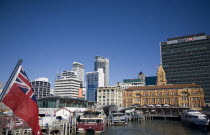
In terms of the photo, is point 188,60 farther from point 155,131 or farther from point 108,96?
point 155,131

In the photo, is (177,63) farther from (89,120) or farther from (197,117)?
(89,120)

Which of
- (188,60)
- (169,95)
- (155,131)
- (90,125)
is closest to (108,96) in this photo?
(169,95)

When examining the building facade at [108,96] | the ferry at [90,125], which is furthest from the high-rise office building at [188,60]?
the ferry at [90,125]

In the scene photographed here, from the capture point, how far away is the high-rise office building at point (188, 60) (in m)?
171

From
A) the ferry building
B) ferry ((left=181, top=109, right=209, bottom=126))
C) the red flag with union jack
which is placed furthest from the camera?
the ferry building

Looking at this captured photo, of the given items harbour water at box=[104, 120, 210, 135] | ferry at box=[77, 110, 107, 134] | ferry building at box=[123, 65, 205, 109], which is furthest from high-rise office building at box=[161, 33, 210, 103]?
ferry at box=[77, 110, 107, 134]

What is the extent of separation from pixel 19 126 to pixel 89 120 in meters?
19.6

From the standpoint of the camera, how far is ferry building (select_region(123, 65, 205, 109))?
118m

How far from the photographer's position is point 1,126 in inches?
1186

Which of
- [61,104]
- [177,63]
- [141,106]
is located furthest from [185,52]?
[61,104]

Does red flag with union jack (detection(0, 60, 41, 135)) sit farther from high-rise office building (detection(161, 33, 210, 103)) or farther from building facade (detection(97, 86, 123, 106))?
high-rise office building (detection(161, 33, 210, 103))

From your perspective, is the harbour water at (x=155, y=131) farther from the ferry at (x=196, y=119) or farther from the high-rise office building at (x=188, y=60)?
the high-rise office building at (x=188, y=60)

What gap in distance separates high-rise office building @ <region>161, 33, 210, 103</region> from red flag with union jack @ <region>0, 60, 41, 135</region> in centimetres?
17538

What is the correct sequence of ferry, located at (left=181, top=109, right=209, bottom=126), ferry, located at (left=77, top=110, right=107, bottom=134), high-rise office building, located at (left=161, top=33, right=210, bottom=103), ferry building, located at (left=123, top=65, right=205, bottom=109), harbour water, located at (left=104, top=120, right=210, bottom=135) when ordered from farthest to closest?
high-rise office building, located at (left=161, top=33, right=210, bottom=103)
ferry building, located at (left=123, top=65, right=205, bottom=109)
ferry, located at (left=181, top=109, right=209, bottom=126)
harbour water, located at (left=104, top=120, right=210, bottom=135)
ferry, located at (left=77, top=110, right=107, bottom=134)
